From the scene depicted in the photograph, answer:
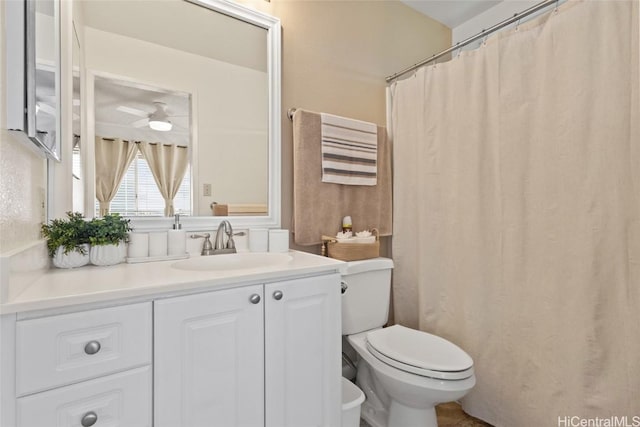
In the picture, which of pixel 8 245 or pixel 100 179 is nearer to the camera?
pixel 8 245

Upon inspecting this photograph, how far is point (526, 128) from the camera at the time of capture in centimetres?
139

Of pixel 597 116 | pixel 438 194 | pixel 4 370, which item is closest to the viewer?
pixel 4 370

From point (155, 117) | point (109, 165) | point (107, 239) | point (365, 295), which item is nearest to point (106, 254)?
point (107, 239)

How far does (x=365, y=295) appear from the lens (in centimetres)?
162

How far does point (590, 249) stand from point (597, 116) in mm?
503

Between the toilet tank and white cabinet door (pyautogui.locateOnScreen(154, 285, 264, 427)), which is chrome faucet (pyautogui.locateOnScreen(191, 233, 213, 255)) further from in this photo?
the toilet tank

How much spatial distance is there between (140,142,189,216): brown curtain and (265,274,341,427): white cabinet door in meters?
0.67

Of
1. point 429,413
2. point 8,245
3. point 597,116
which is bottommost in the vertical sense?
point 429,413

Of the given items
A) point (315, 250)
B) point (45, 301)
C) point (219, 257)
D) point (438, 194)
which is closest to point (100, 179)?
point (219, 257)

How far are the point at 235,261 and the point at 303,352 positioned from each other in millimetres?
497

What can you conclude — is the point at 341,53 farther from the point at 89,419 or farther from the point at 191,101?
the point at 89,419

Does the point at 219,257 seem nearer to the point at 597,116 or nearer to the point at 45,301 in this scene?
the point at 45,301

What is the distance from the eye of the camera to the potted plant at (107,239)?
1.09 metres

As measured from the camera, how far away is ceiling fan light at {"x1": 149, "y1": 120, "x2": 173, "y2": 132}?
1330mm
